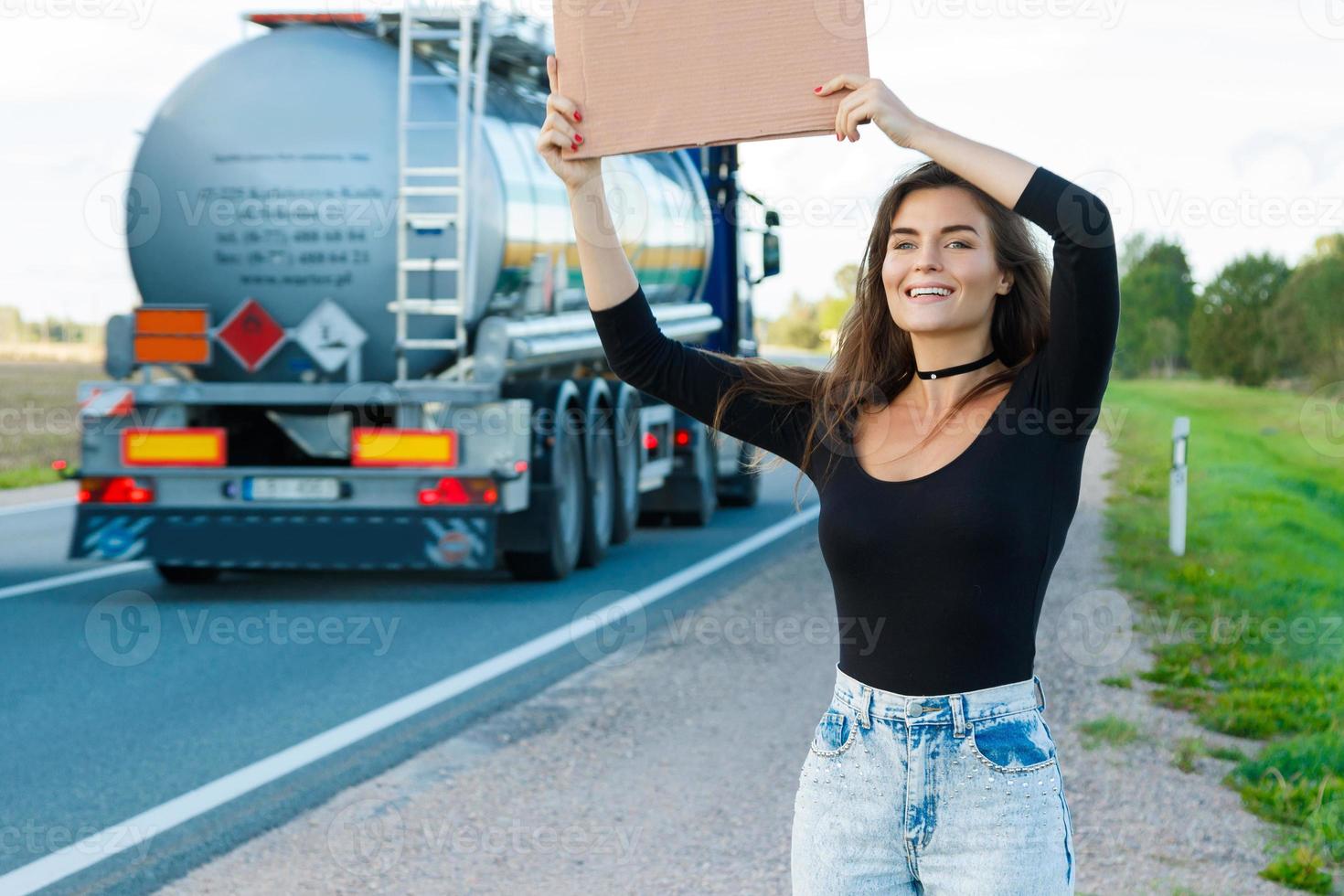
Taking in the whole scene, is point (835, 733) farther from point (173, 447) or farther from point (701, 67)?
point (173, 447)

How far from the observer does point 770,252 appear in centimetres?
1766

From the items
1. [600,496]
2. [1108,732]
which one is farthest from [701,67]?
[600,496]

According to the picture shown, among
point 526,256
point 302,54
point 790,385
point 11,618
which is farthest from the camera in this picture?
point 526,256

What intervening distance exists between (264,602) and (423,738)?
423 cm

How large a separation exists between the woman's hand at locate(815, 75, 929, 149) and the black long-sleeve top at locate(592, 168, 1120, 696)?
0.21 metres

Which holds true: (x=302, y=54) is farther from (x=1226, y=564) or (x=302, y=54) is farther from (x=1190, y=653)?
(x=1226, y=564)

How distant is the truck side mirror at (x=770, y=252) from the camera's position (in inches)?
695

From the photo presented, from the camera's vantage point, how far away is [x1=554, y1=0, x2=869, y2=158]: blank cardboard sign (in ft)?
8.98

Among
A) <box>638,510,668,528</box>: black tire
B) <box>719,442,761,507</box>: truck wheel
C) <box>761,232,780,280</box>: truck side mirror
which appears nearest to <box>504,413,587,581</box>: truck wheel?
<box>638,510,668,528</box>: black tire

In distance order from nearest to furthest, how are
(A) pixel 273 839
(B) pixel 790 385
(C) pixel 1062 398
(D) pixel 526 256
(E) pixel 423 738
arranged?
(C) pixel 1062 398 < (B) pixel 790 385 < (A) pixel 273 839 < (E) pixel 423 738 < (D) pixel 526 256

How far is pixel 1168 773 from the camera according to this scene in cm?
634

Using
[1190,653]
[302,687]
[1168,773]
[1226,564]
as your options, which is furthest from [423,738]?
[1226,564]

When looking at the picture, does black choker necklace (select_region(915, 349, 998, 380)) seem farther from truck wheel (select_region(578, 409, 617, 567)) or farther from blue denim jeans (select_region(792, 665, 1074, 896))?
truck wheel (select_region(578, 409, 617, 567))

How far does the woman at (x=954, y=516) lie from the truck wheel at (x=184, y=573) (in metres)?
9.59
